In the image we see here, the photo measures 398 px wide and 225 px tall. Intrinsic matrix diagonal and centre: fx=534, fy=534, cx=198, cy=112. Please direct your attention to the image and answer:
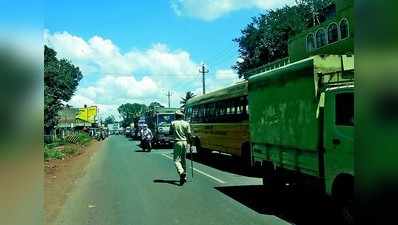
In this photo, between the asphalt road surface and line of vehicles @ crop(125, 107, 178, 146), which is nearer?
the asphalt road surface

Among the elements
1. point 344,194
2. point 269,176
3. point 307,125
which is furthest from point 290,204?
point 344,194

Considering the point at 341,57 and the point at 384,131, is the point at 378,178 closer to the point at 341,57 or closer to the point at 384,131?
the point at 384,131

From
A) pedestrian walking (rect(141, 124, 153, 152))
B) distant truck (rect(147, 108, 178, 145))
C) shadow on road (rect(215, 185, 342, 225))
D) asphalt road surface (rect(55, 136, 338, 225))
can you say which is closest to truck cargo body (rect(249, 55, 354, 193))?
shadow on road (rect(215, 185, 342, 225))

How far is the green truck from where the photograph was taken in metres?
8.09

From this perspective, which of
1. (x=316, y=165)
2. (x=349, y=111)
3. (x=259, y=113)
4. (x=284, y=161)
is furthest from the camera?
(x=259, y=113)

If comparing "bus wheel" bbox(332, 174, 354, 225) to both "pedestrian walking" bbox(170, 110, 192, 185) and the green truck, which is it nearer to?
the green truck

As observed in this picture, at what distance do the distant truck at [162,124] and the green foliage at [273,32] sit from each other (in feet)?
66.4

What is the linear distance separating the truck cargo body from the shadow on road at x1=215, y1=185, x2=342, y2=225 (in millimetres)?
762

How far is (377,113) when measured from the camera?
1.12m

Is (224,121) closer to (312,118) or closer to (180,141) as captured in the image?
(180,141)

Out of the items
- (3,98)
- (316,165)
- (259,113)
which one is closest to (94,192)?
(259,113)

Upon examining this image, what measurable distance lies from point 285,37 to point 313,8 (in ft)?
16.7

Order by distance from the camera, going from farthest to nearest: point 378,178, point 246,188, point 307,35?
point 307,35
point 246,188
point 378,178

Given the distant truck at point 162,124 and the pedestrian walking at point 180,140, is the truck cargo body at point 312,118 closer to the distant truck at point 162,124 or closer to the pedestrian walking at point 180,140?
the pedestrian walking at point 180,140
